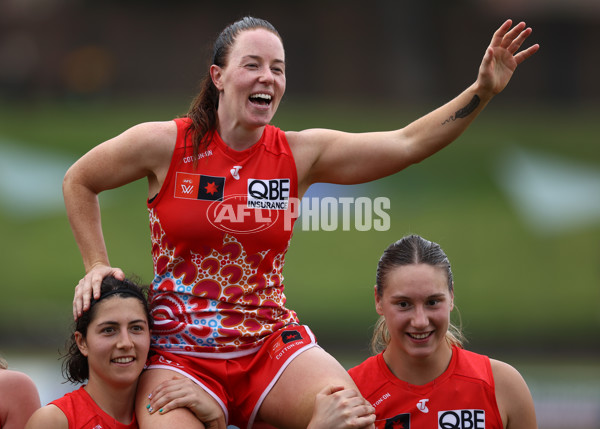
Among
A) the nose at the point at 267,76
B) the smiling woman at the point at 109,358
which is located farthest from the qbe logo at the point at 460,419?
the nose at the point at 267,76

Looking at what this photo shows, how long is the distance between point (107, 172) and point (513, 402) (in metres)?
2.06

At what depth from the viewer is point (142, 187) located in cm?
1389

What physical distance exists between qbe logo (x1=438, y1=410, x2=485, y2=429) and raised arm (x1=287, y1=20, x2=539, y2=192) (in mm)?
1116

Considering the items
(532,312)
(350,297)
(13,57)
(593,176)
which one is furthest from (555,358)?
(13,57)

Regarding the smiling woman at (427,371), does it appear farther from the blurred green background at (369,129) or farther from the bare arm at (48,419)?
the blurred green background at (369,129)

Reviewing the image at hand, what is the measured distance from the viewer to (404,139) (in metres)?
4.16

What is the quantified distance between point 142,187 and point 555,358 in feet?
21.6

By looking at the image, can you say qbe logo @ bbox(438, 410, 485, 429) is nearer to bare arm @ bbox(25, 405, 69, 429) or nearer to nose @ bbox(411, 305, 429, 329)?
nose @ bbox(411, 305, 429, 329)

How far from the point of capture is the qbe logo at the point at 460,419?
3912 mm

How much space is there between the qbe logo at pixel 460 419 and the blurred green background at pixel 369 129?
568cm

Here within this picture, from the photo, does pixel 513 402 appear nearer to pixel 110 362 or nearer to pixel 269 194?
pixel 269 194

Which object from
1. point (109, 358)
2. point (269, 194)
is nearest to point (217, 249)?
point (269, 194)

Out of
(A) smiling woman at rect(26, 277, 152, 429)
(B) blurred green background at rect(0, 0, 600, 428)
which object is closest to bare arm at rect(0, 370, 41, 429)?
(A) smiling woman at rect(26, 277, 152, 429)

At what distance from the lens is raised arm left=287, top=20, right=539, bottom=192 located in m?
4.05
